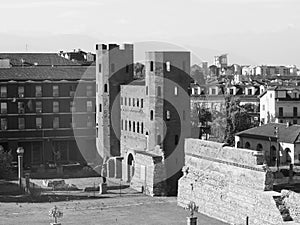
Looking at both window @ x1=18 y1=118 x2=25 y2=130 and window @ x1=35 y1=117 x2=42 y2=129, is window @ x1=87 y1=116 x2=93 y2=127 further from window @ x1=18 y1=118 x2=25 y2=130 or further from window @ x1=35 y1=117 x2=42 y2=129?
window @ x1=18 y1=118 x2=25 y2=130

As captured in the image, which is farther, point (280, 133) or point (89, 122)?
point (89, 122)

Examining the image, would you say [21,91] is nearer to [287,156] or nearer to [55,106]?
[55,106]

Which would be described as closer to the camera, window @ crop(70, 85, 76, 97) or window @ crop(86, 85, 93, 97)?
window @ crop(70, 85, 76, 97)

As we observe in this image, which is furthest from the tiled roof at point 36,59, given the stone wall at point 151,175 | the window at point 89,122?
the stone wall at point 151,175

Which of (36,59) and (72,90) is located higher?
Answer: (36,59)

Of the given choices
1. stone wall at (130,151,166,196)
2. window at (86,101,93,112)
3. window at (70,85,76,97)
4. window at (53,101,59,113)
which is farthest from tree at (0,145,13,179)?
window at (86,101,93,112)

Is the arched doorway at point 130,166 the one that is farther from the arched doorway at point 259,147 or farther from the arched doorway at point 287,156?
the arched doorway at point 287,156

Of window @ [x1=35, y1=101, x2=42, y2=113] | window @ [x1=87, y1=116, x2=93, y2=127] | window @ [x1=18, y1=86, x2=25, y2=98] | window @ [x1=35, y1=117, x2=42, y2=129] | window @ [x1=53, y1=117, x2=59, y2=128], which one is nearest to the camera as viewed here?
window @ [x1=18, y1=86, x2=25, y2=98]

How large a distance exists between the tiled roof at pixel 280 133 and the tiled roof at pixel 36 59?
905 inches

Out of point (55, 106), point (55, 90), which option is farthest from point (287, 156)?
point (55, 90)

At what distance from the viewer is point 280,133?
69312 mm

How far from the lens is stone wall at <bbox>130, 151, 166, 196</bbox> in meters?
57.4

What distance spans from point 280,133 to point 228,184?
2437 cm

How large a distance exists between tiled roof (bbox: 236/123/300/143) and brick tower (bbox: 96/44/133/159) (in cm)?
1337
